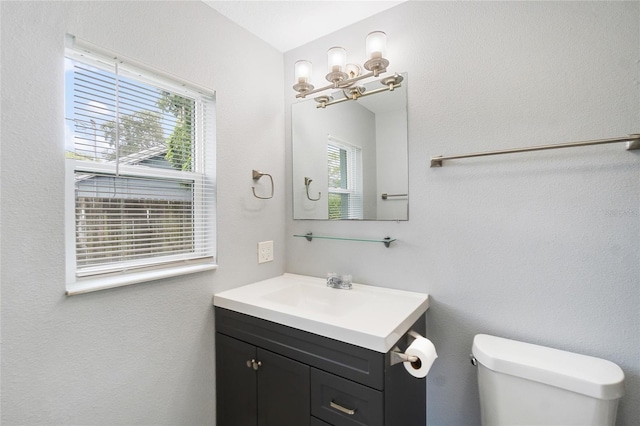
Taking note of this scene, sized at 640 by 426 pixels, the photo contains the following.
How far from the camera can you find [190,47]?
139 centimetres

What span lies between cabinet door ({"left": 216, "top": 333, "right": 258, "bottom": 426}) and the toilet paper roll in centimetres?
71

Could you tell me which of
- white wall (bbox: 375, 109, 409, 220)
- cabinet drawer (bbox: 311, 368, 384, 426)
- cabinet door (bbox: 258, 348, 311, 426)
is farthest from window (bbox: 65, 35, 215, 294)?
white wall (bbox: 375, 109, 409, 220)

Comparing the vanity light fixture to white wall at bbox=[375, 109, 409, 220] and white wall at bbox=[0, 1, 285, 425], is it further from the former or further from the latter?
white wall at bbox=[0, 1, 285, 425]

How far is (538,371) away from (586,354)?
0.29 meters

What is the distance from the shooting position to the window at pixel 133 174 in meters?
1.09

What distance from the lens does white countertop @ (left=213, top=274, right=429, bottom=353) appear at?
104 centimetres

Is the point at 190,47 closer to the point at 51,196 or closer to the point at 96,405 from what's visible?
the point at 51,196

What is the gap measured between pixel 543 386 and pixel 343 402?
0.70 metres

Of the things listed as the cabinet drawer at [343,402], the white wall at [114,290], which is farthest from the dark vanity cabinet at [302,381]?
the white wall at [114,290]

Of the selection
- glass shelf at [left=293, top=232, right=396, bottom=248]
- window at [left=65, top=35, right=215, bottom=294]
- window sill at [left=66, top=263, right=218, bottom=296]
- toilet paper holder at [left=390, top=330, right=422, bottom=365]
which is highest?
window at [left=65, top=35, right=215, bottom=294]

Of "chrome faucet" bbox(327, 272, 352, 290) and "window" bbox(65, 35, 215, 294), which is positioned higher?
"window" bbox(65, 35, 215, 294)

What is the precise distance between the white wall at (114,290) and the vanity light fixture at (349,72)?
0.31 meters

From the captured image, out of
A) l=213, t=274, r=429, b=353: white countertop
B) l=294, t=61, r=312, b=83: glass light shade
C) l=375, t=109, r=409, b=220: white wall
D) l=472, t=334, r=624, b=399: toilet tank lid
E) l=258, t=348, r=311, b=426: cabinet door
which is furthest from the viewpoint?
l=294, t=61, r=312, b=83: glass light shade

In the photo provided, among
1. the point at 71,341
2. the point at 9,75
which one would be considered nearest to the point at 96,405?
the point at 71,341
